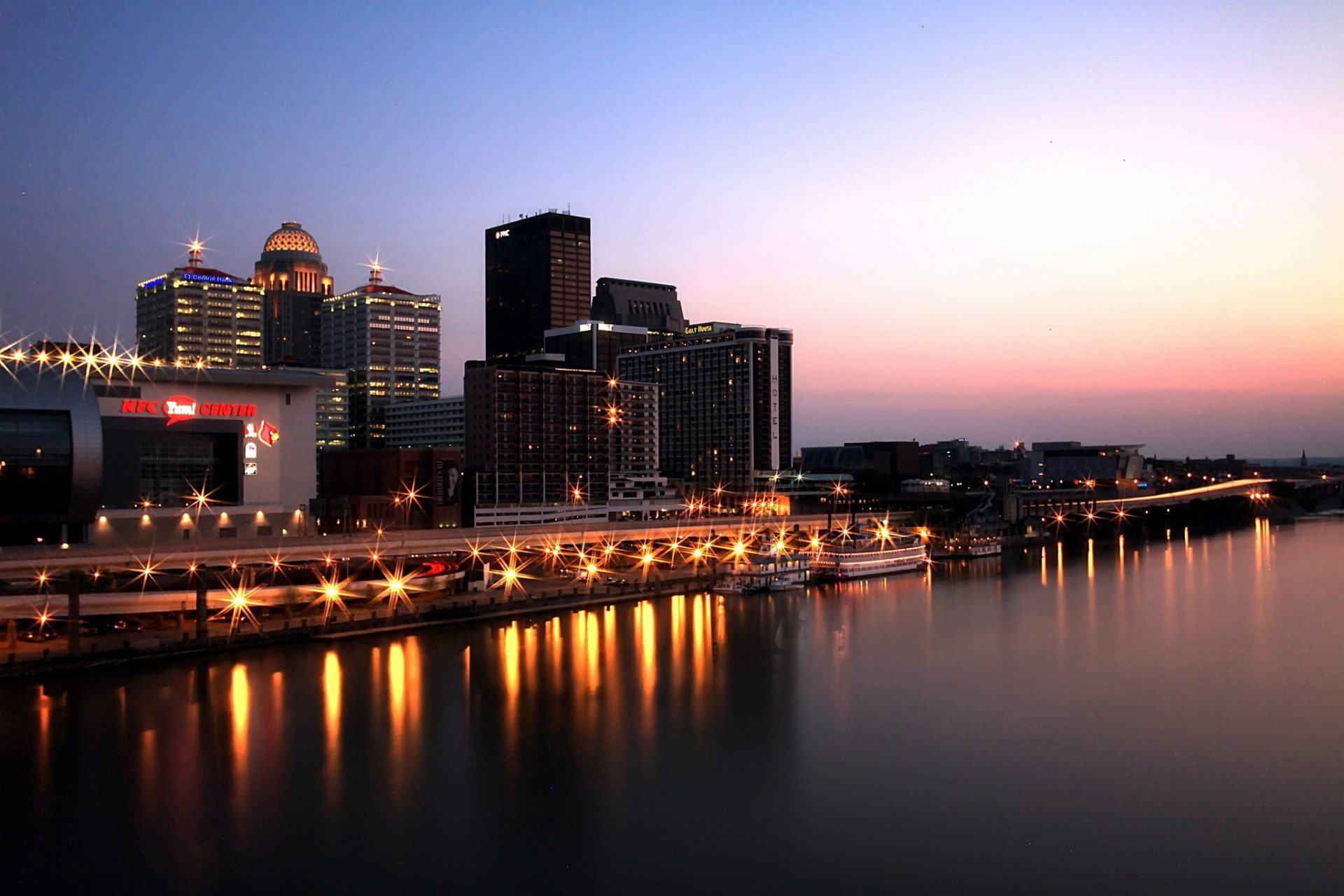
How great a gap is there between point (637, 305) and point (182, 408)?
163 ft

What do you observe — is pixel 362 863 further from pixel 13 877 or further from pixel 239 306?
pixel 239 306

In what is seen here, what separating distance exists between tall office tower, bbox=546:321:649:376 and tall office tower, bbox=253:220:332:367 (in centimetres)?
1805

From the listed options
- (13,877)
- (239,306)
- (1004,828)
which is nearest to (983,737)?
(1004,828)

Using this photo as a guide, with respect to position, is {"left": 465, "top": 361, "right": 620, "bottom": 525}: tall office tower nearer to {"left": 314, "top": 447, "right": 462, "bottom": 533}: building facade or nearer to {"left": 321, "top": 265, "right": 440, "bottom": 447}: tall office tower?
{"left": 314, "top": 447, "right": 462, "bottom": 533}: building facade

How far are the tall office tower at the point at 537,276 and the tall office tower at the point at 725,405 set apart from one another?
24.8m

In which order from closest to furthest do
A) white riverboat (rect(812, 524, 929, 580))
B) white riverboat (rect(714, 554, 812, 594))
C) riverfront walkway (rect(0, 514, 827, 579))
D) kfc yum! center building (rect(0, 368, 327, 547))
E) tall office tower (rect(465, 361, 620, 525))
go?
riverfront walkway (rect(0, 514, 827, 579)), kfc yum! center building (rect(0, 368, 327, 547)), white riverboat (rect(714, 554, 812, 594)), white riverboat (rect(812, 524, 929, 580)), tall office tower (rect(465, 361, 620, 525))

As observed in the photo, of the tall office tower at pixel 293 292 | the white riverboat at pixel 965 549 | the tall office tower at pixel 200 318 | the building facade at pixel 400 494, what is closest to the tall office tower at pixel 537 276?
the tall office tower at pixel 293 292

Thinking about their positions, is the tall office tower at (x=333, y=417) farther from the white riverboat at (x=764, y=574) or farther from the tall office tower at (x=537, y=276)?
the white riverboat at (x=764, y=574)

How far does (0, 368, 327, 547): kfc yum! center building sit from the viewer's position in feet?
67.6

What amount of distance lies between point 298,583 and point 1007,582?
1804cm

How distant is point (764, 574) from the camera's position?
87.0ft

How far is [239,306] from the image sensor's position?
212 ft

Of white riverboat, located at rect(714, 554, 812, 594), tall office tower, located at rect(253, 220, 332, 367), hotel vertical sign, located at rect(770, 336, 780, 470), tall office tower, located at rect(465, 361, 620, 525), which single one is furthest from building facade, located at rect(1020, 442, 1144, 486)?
tall office tower, located at rect(253, 220, 332, 367)

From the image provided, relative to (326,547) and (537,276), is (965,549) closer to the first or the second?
(326,547)
